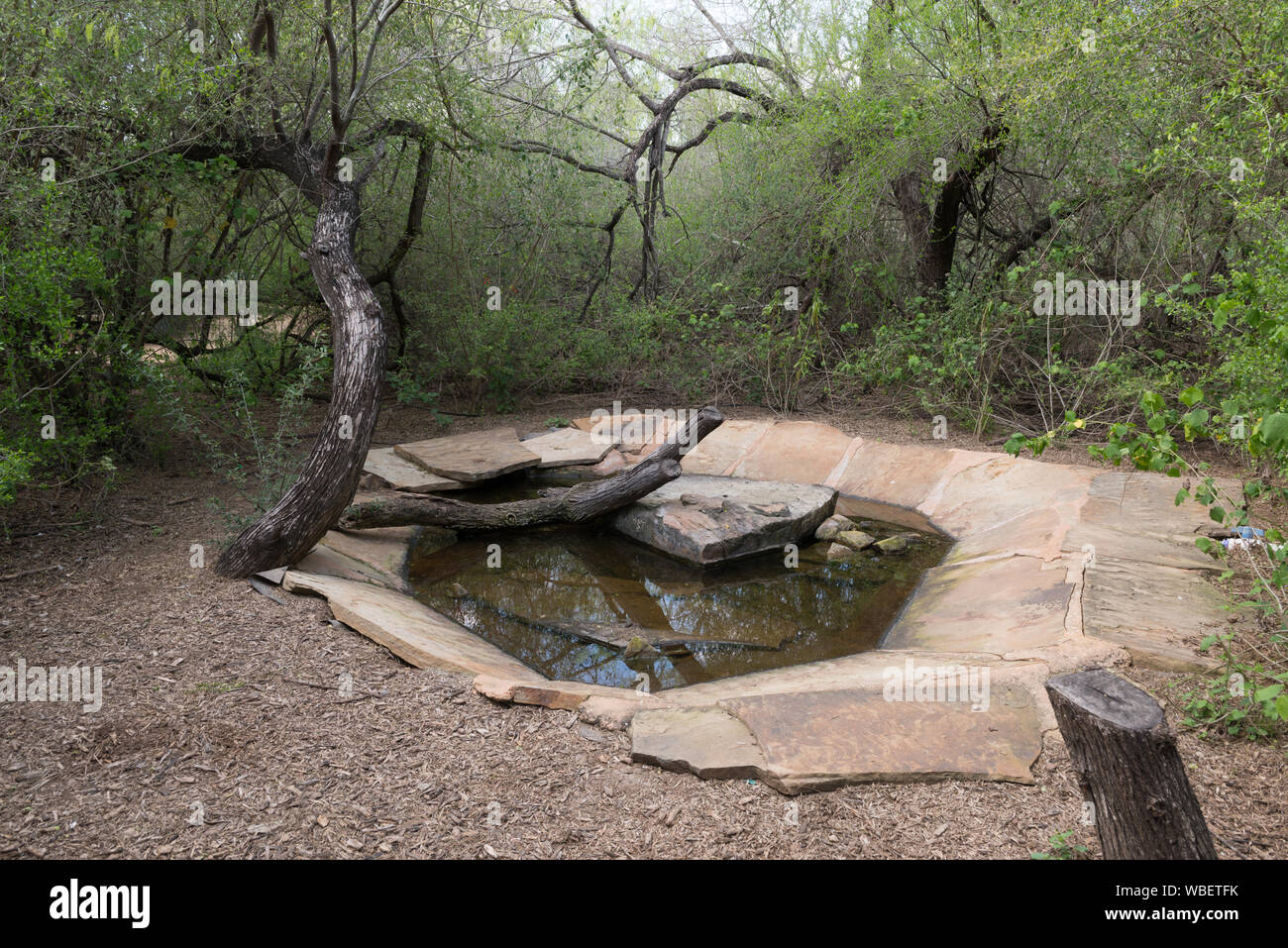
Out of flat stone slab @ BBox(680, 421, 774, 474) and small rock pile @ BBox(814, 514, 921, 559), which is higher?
flat stone slab @ BBox(680, 421, 774, 474)

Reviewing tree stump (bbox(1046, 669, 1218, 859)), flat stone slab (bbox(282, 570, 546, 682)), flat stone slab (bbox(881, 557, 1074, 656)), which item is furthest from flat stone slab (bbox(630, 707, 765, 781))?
flat stone slab (bbox(881, 557, 1074, 656))

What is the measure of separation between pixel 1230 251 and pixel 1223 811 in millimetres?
4863

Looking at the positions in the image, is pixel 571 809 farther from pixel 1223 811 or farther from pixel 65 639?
pixel 65 639

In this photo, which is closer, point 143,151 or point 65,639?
point 65,639

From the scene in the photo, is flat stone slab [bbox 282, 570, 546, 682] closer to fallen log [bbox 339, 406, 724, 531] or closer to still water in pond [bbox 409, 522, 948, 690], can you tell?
still water in pond [bbox 409, 522, 948, 690]

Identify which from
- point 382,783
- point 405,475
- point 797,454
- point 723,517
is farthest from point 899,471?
point 382,783

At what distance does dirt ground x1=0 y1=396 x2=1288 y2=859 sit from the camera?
7.97 feet

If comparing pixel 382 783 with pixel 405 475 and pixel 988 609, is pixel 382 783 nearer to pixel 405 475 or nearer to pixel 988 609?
pixel 988 609

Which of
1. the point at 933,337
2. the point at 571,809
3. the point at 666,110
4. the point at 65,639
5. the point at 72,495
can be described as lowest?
the point at 571,809

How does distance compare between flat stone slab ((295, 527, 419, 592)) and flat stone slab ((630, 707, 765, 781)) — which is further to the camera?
flat stone slab ((295, 527, 419, 592))

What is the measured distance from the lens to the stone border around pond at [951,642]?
9.53ft

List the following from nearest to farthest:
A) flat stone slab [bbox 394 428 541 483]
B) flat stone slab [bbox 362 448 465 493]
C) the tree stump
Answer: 1. the tree stump
2. flat stone slab [bbox 362 448 465 493]
3. flat stone slab [bbox 394 428 541 483]

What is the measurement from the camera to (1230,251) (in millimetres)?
5805

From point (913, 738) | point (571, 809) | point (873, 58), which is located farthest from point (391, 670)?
point (873, 58)
